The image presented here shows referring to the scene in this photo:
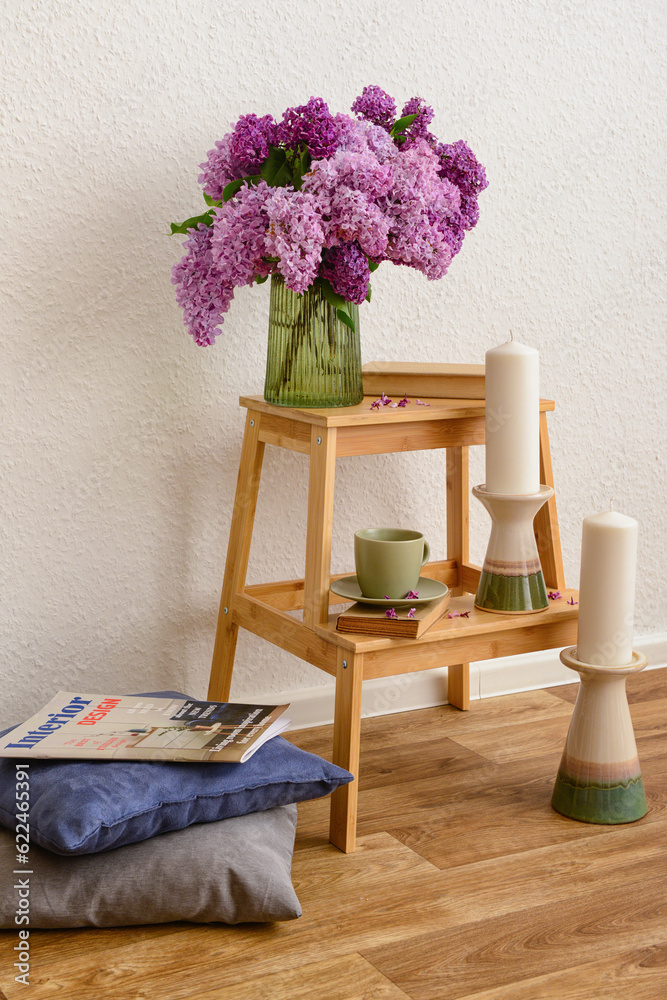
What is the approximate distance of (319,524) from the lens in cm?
121

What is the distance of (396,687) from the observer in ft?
5.26

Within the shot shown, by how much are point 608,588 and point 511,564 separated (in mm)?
135

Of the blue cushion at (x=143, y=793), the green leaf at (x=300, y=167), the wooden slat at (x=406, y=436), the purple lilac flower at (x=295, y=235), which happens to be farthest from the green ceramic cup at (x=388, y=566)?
the green leaf at (x=300, y=167)

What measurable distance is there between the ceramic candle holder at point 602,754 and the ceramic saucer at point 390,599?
0.57 ft

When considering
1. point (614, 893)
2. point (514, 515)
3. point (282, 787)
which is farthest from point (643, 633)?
point (282, 787)

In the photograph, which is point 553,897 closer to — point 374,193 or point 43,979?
point 43,979

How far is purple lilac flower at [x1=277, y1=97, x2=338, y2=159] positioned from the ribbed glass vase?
0.16 metres

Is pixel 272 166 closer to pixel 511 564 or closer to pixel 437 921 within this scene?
pixel 511 564

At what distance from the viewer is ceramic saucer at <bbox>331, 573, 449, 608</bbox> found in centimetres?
120

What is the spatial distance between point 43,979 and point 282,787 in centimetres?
30

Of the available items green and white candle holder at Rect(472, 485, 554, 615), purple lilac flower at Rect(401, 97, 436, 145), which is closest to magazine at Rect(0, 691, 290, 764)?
green and white candle holder at Rect(472, 485, 554, 615)

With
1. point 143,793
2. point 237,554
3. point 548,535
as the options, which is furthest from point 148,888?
point 548,535

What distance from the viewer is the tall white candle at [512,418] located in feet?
4.03

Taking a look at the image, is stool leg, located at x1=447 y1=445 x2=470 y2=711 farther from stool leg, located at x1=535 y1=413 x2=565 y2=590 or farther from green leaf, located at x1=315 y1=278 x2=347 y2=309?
green leaf, located at x1=315 y1=278 x2=347 y2=309
